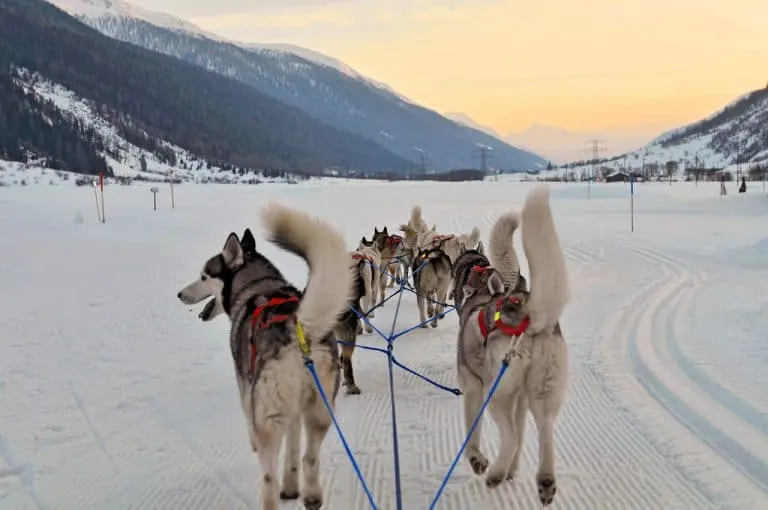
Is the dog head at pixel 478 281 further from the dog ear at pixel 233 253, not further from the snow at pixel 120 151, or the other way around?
the snow at pixel 120 151

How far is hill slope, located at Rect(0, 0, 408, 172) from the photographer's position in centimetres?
11938

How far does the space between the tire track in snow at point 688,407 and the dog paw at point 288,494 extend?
8.83 feet

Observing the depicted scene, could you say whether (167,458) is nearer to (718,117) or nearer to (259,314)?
(259,314)

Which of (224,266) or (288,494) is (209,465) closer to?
(288,494)

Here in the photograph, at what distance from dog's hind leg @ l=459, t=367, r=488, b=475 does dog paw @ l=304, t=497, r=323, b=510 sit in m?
1.00

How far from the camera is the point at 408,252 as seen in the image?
11.3 m

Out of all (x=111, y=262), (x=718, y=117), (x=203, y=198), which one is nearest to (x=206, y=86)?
(x=718, y=117)

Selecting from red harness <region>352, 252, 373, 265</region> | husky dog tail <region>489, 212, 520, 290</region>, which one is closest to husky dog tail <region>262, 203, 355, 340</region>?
husky dog tail <region>489, 212, 520, 290</region>

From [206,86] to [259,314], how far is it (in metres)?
186

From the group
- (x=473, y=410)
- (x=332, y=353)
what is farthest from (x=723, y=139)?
(x=332, y=353)

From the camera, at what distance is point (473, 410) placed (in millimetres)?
4066

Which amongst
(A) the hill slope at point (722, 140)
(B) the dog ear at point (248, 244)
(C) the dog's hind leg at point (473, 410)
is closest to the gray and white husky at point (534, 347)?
(C) the dog's hind leg at point (473, 410)

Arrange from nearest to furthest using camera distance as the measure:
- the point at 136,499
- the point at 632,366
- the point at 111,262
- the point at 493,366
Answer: the point at 493,366 < the point at 136,499 < the point at 632,366 < the point at 111,262

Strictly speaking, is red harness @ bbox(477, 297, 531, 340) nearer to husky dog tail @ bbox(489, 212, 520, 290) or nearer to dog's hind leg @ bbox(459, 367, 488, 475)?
dog's hind leg @ bbox(459, 367, 488, 475)
